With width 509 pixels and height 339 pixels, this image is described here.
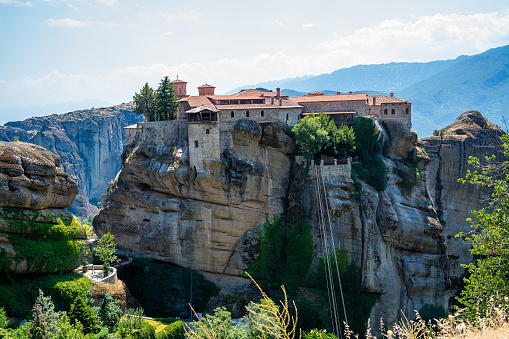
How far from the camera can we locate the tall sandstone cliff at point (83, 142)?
11606 cm

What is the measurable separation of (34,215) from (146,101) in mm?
19849

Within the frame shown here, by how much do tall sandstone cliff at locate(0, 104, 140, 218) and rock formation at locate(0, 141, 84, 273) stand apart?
287ft

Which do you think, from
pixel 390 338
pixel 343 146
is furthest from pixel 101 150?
pixel 390 338

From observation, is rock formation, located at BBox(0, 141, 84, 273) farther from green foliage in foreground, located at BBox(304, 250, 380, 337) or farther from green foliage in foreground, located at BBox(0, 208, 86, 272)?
green foliage in foreground, located at BBox(304, 250, 380, 337)

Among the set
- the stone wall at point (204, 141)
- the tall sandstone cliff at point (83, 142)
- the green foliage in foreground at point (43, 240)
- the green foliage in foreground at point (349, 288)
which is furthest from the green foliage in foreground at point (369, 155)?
the tall sandstone cliff at point (83, 142)

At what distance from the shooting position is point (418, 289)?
42250 mm

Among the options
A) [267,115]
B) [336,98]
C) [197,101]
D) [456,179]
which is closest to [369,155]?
[336,98]

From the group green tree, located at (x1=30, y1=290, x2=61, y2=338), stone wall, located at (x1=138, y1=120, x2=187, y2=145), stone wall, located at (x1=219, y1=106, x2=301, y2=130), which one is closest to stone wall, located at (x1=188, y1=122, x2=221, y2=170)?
stone wall, located at (x1=219, y1=106, x2=301, y2=130)

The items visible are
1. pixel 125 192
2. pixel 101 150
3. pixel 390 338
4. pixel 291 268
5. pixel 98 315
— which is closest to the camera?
pixel 390 338

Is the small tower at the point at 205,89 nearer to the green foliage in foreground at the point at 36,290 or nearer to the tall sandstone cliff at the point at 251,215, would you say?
the tall sandstone cliff at the point at 251,215

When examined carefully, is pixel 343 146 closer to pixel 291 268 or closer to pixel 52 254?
pixel 291 268

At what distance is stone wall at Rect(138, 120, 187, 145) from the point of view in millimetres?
42562

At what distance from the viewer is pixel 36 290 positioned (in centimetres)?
Answer: 2727

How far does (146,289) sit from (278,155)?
1534 cm
